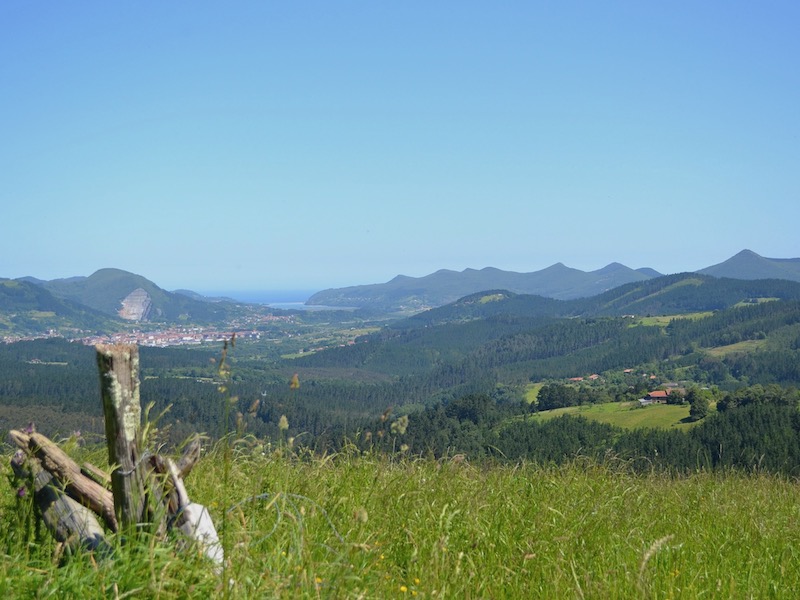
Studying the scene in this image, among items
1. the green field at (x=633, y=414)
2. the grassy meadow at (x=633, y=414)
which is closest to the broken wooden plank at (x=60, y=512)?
the grassy meadow at (x=633, y=414)

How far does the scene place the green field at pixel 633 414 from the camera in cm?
8075

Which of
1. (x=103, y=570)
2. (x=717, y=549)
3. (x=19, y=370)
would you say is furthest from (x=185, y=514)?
(x=19, y=370)

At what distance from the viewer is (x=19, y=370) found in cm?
16388

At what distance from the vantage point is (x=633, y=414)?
90625mm

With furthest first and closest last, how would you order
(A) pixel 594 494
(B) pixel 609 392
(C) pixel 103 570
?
(B) pixel 609 392, (A) pixel 594 494, (C) pixel 103 570

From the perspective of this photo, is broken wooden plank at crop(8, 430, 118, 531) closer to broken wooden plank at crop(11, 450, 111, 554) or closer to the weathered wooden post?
broken wooden plank at crop(11, 450, 111, 554)

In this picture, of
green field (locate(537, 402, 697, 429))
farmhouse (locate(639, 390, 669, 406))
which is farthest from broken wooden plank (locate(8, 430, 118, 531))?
farmhouse (locate(639, 390, 669, 406))

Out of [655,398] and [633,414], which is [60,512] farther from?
[655,398]

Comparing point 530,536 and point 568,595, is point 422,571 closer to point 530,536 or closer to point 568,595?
point 568,595

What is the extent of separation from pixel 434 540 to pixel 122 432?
7.62 feet

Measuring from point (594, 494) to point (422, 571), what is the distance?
3075 millimetres

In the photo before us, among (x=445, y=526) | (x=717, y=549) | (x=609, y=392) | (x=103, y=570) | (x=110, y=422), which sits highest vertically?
(x=110, y=422)

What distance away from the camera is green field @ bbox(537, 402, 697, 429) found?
8075cm

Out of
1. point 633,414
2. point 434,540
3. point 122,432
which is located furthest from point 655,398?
point 122,432
